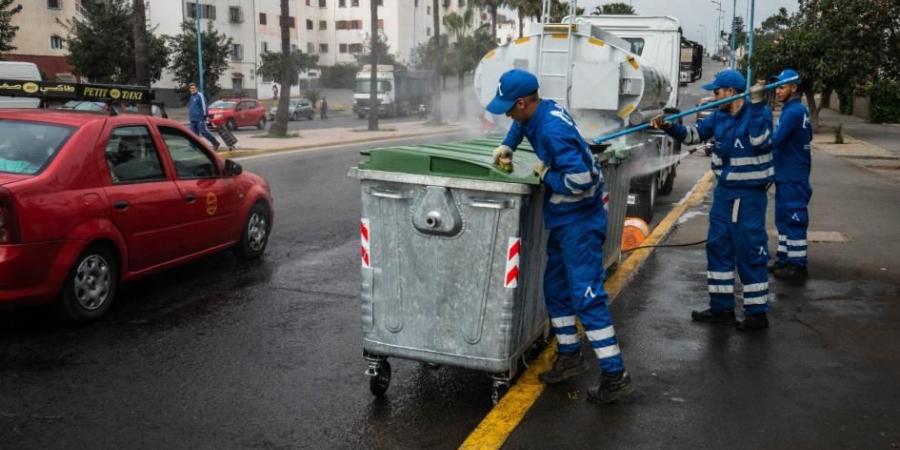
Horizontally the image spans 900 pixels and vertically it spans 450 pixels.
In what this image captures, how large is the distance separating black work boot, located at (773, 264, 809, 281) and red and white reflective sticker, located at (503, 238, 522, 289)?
4439 mm

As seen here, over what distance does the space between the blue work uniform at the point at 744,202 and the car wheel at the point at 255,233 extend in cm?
417

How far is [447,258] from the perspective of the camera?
436cm

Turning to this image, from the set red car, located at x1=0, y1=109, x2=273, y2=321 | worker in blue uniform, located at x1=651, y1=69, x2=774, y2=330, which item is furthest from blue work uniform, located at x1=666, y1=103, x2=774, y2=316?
red car, located at x1=0, y1=109, x2=273, y2=321

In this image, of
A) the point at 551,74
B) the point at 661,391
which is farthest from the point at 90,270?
the point at 551,74

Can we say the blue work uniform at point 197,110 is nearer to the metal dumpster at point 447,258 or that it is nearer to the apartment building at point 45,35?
the metal dumpster at point 447,258

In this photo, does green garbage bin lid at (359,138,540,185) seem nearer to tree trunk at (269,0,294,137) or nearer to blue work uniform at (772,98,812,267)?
blue work uniform at (772,98,812,267)

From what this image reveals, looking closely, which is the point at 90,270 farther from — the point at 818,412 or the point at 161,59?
the point at 161,59

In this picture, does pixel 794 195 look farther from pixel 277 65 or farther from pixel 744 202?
pixel 277 65

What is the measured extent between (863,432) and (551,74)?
707 cm

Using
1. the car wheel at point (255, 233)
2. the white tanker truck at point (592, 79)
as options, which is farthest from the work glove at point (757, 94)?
the car wheel at point (255, 233)

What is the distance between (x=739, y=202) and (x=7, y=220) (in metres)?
4.92

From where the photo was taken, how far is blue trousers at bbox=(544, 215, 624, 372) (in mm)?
4445

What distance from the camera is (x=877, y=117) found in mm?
36156

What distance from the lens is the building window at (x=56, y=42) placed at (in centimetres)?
5019
